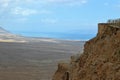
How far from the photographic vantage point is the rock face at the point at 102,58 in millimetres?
7660

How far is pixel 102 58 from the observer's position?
8234 millimetres


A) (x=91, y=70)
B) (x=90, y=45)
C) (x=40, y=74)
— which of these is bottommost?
(x=40, y=74)

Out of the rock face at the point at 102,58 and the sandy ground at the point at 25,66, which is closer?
the rock face at the point at 102,58

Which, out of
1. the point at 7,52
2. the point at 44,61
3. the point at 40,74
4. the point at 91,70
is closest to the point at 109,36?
the point at 91,70

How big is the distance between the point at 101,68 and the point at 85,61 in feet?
5.12

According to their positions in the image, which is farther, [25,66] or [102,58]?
[25,66]

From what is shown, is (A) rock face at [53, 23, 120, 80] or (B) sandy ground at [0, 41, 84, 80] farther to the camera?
(B) sandy ground at [0, 41, 84, 80]

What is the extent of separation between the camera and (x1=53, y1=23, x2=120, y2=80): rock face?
302 inches

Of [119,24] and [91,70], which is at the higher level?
[119,24]

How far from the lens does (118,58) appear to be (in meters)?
7.66

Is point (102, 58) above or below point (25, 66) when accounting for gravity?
above

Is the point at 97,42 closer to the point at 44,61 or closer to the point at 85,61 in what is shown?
the point at 85,61

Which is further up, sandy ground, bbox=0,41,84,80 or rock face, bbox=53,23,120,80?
rock face, bbox=53,23,120,80

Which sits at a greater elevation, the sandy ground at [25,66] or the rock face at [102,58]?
the rock face at [102,58]
